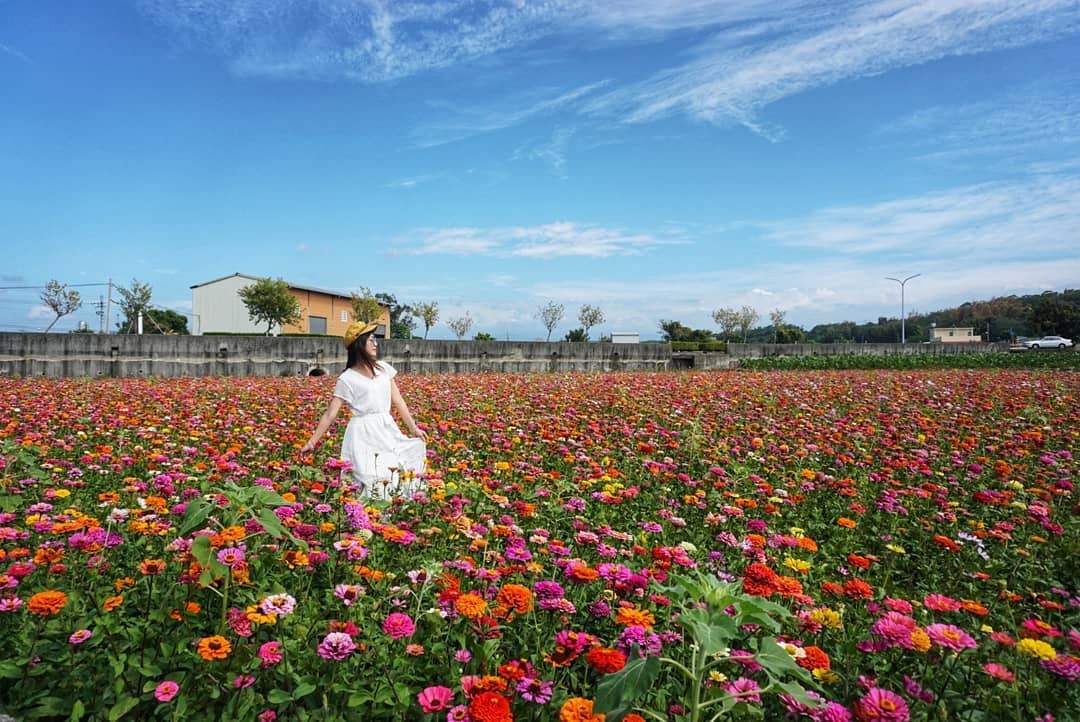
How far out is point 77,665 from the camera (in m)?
1.98

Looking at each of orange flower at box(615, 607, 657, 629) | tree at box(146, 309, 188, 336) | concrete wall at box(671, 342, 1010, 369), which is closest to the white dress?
orange flower at box(615, 607, 657, 629)

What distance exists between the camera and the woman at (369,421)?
4.45m

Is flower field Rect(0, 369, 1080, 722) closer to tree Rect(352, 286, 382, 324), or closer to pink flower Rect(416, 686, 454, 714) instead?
pink flower Rect(416, 686, 454, 714)

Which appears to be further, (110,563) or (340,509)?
(340,509)

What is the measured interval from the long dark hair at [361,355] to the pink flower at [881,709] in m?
4.03

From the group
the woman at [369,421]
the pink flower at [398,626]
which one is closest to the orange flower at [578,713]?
the pink flower at [398,626]

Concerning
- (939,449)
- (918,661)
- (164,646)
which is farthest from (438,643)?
(939,449)

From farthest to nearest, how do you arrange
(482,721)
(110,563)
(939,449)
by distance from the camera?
(939,449)
(110,563)
(482,721)

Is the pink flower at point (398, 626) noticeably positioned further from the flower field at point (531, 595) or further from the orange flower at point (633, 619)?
the orange flower at point (633, 619)

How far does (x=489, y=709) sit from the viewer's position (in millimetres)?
1337

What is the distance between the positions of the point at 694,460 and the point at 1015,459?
2761 millimetres

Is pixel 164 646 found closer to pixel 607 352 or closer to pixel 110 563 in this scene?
pixel 110 563

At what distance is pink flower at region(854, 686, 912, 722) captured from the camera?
4.46 ft

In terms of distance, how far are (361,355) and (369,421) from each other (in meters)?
0.54
